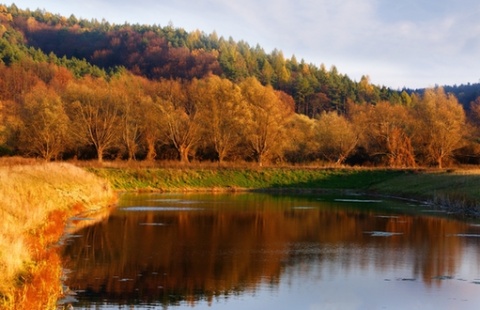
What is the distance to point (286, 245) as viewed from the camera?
28266 mm

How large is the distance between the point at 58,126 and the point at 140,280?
56.9 metres

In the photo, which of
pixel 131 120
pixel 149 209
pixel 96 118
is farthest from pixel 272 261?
pixel 131 120

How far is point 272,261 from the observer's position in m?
23.6

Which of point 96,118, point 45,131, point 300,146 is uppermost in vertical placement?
point 96,118

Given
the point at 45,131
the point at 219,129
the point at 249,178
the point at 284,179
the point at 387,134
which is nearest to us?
the point at 249,178

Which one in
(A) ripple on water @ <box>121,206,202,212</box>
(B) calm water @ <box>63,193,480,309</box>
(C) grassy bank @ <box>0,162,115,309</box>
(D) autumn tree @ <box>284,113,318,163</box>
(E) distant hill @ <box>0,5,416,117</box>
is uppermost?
(E) distant hill @ <box>0,5,416,117</box>

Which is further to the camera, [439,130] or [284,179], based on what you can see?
[439,130]

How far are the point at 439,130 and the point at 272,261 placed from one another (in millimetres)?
64127

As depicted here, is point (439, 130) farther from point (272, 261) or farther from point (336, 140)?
point (272, 261)

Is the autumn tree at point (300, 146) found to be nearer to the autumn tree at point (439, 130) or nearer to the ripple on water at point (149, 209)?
the autumn tree at point (439, 130)

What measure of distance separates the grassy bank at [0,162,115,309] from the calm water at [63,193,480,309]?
0.99 metres

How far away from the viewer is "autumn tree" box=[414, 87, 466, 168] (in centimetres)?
8131

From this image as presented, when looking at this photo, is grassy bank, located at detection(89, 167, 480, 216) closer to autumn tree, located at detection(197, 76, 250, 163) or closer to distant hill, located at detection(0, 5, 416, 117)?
autumn tree, located at detection(197, 76, 250, 163)

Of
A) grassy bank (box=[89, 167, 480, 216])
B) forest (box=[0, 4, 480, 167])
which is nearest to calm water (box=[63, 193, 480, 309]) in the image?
grassy bank (box=[89, 167, 480, 216])
